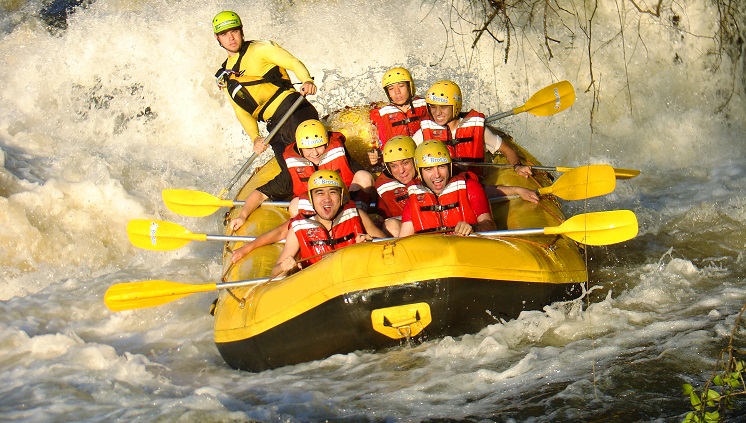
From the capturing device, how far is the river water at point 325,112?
4812 mm

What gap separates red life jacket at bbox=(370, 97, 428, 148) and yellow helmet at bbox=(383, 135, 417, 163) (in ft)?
3.20

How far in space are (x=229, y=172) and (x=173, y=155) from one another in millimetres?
701

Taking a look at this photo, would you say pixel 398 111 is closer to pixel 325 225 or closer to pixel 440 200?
pixel 440 200

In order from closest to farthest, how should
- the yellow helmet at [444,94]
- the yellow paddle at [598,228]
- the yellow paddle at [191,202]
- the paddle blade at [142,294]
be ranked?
1. the yellow paddle at [598,228]
2. the paddle blade at [142,294]
3. the yellow helmet at [444,94]
4. the yellow paddle at [191,202]

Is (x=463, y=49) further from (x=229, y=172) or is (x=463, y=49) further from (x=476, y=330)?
(x=476, y=330)

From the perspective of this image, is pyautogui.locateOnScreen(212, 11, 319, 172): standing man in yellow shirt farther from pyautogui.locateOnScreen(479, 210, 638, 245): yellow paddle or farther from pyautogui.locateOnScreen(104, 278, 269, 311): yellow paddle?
pyautogui.locateOnScreen(479, 210, 638, 245): yellow paddle

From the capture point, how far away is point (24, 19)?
444 inches

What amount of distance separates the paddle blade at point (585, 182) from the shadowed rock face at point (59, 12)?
693 cm

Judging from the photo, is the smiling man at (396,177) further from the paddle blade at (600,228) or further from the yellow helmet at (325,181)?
the paddle blade at (600,228)

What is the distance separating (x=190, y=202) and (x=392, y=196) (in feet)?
5.95

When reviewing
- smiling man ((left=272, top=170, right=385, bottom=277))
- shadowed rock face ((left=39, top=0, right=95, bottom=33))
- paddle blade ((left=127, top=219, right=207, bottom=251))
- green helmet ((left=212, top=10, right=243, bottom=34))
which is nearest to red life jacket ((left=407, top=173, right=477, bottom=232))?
smiling man ((left=272, top=170, right=385, bottom=277))

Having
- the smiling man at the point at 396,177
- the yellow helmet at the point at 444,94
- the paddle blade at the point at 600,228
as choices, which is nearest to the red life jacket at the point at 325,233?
the smiling man at the point at 396,177

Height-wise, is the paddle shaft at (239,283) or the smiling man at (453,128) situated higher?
the smiling man at (453,128)

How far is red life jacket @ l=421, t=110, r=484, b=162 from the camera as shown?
6.73 m
